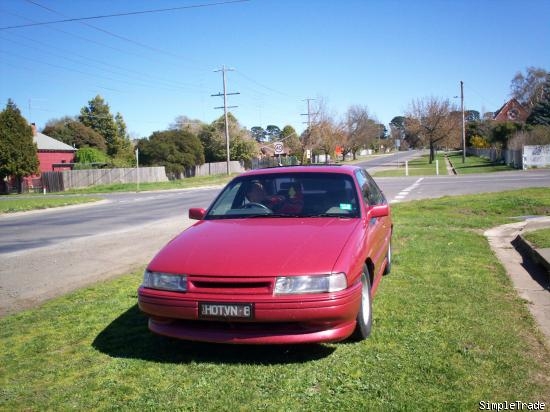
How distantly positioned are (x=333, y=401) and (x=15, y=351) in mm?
2963

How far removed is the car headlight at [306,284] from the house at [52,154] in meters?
54.3

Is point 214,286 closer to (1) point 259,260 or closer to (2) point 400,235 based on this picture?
(1) point 259,260

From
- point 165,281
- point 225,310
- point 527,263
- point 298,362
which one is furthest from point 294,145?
point 225,310

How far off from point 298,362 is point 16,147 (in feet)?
144

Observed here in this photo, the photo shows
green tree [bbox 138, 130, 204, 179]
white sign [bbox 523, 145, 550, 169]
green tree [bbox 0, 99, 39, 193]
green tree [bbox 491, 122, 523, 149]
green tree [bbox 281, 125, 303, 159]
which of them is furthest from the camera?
green tree [bbox 281, 125, 303, 159]

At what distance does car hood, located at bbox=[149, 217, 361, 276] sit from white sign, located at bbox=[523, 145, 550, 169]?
115 feet

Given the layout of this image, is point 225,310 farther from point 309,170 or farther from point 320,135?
point 320,135

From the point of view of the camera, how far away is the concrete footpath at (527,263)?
550cm

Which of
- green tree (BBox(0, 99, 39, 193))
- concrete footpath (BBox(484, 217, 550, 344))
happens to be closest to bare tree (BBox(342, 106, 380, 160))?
green tree (BBox(0, 99, 39, 193))

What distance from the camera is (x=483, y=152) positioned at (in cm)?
6606

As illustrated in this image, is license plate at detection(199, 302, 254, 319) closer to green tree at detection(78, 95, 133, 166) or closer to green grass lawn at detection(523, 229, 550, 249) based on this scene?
green grass lawn at detection(523, 229, 550, 249)

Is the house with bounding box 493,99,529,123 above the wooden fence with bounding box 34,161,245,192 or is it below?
above

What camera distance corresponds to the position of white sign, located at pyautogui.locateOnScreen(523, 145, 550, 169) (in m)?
35.8

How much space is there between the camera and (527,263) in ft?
25.3
